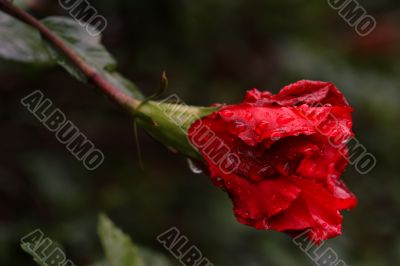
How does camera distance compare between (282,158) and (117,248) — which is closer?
(282,158)

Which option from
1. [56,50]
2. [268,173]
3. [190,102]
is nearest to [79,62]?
[56,50]

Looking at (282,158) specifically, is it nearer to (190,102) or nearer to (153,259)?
(153,259)

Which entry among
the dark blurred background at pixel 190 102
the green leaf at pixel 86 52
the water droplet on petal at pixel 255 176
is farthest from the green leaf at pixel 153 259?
the water droplet on petal at pixel 255 176

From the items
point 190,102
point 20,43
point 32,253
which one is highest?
point 190,102

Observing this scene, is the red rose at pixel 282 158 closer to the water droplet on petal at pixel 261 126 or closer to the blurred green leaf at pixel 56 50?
the water droplet on petal at pixel 261 126

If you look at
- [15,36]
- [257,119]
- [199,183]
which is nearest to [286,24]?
[199,183]

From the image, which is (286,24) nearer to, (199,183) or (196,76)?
(196,76)

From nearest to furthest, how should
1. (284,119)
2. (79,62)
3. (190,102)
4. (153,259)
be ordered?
1. (284,119)
2. (79,62)
3. (153,259)
4. (190,102)
